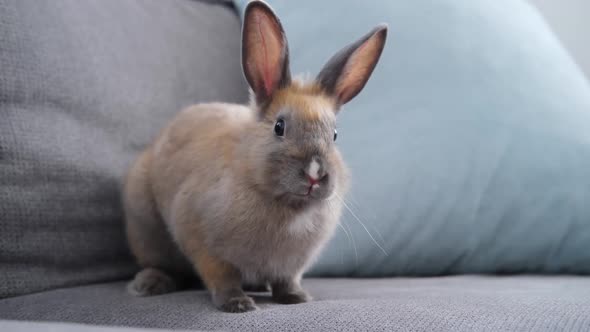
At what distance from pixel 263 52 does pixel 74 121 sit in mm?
458

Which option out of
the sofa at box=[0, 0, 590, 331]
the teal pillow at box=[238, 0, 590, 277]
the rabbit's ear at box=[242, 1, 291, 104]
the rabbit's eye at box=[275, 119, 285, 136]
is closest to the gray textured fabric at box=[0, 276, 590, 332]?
the sofa at box=[0, 0, 590, 331]

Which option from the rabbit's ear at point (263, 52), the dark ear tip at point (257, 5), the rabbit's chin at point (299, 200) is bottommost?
the rabbit's chin at point (299, 200)

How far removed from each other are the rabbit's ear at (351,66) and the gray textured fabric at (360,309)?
41 centimetres

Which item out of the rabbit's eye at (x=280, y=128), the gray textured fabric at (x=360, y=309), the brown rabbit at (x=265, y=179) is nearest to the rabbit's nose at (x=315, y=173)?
the brown rabbit at (x=265, y=179)

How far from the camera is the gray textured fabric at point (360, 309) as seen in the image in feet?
2.96

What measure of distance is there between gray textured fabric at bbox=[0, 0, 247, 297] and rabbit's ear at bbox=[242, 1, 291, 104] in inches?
16.3

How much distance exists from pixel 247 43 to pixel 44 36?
0.44 m

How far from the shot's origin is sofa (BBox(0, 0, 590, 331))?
117 centimetres

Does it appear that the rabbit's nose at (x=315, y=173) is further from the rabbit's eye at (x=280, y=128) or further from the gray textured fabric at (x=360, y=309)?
the gray textured fabric at (x=360, y=309)

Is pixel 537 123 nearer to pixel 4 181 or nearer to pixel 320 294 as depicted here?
Answer: pixel 320 294

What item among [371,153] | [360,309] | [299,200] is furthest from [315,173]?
[371,153]

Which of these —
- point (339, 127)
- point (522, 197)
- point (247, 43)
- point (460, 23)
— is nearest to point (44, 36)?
point (247, 43)

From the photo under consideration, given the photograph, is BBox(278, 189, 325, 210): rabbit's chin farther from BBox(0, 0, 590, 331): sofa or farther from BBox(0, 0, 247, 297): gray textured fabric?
BBox(0, 0, 247, 297): gray textured fabric

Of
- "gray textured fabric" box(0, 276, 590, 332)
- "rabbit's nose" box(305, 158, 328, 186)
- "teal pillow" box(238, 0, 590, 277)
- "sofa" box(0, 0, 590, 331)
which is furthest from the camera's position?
"teal pillow" box(238, 0, 590, 277)
